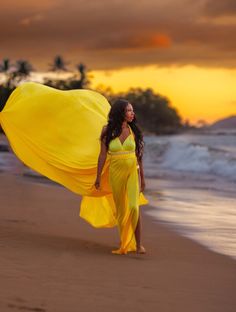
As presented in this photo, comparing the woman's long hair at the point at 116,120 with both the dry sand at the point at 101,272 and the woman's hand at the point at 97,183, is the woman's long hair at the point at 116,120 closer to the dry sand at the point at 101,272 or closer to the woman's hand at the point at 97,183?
the woman's hand at the point at 97,183

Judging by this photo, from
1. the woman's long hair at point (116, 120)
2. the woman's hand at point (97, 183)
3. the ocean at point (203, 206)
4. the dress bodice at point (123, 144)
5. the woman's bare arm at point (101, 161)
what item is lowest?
the ocean at point (203, 206)

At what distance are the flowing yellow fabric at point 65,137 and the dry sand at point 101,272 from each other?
0.59 metres

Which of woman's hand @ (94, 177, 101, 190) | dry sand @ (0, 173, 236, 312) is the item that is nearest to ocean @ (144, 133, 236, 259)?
dry sand @ (0, 173, 236, 312)

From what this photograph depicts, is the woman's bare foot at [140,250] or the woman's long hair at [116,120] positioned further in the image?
the woman's bare foot at [140,250]

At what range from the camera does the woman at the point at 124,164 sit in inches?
336

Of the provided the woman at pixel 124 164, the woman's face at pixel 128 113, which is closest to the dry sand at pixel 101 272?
the woman at pixel 124 164

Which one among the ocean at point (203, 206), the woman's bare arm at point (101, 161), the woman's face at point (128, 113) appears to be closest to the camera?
the woman's face at point (128, 113)

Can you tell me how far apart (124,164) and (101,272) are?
156 centimetres

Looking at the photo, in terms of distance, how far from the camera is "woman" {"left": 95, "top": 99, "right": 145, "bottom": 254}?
852 centimetres

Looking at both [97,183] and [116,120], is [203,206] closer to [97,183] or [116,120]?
[97,183]

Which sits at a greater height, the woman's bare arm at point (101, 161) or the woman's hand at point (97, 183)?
the woman's bare arm at point (101, 161)

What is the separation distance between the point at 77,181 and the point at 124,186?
3.03 ft

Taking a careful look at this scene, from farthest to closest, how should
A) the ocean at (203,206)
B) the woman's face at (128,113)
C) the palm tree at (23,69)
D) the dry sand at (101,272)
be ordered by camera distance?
the palm tree at (23,69) → the ocean at (203,206) → the woman's face at (128,113) → the dry sand at (101,272)

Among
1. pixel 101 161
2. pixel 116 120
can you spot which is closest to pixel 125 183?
pixel 101 161
